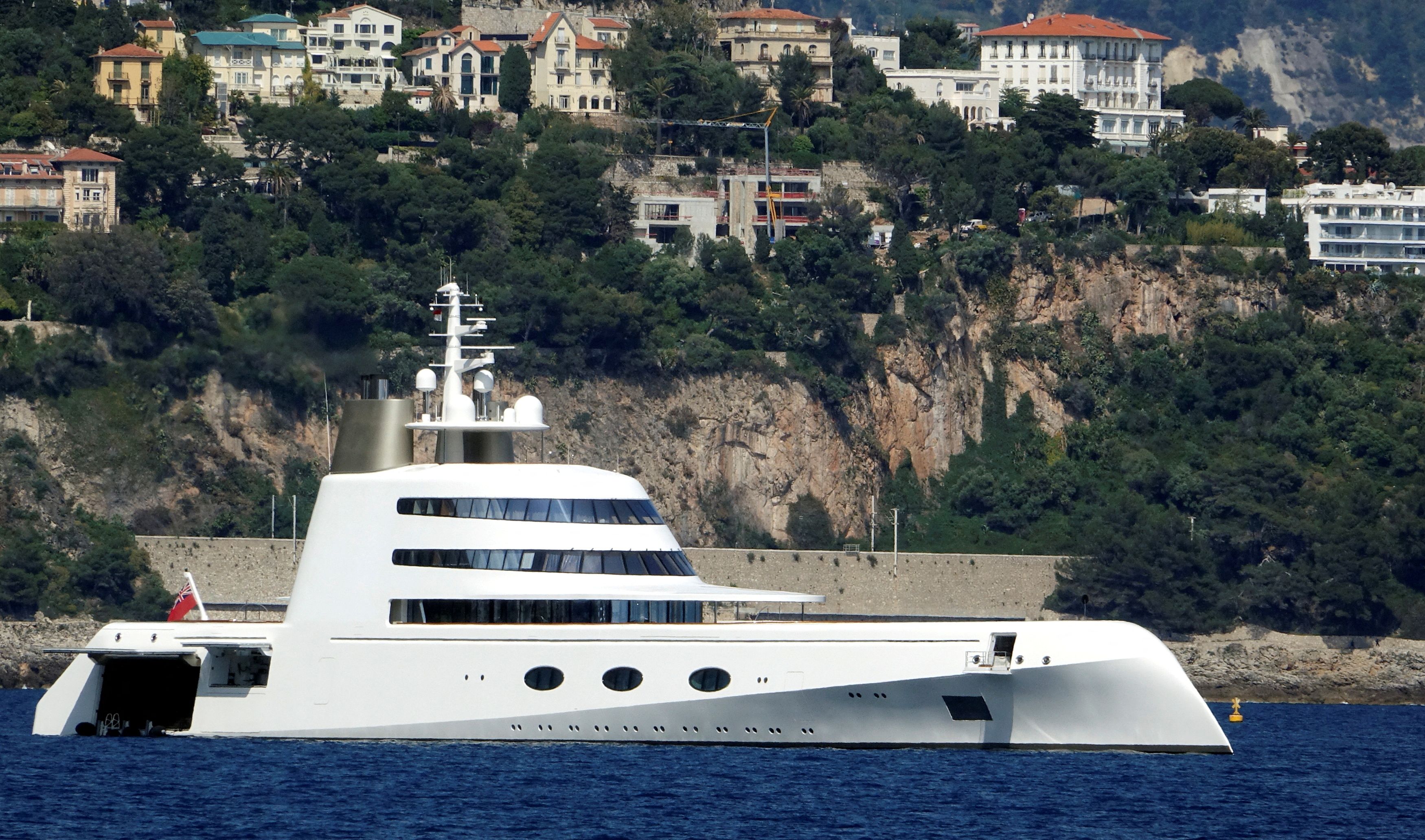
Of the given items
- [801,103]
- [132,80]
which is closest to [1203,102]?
[801,103]

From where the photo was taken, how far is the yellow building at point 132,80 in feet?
366

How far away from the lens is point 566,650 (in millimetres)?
47219

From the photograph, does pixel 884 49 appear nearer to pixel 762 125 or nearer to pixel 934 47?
pixel 934 47

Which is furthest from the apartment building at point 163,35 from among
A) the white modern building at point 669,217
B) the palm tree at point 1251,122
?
the palm tree at point 1251,122

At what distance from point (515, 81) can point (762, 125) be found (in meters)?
10.4

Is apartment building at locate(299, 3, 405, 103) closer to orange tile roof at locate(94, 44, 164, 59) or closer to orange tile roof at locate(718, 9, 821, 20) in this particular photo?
orange tile roof at locate(94, 44, 164, 59)

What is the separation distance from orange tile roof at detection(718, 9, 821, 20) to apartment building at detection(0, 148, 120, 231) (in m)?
32.0

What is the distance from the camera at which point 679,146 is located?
116m

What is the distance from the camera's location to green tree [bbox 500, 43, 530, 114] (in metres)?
116

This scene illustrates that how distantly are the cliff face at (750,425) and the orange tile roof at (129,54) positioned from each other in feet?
73.0

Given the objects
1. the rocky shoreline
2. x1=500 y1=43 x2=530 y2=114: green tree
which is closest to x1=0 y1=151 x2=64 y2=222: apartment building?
x1=500 y1=43 x2=530 y2=114: green tree

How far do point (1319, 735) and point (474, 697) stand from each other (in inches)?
1057

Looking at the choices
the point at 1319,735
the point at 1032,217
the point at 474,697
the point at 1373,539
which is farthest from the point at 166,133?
the point at 474,697

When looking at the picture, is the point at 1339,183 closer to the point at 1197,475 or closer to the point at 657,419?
the point at 1197,475
